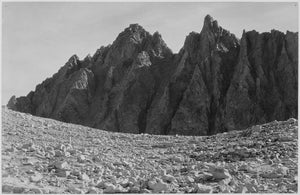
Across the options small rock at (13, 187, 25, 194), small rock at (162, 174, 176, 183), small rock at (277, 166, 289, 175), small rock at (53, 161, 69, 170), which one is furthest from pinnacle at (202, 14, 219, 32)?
small rock at (13, 187, 25, 194)

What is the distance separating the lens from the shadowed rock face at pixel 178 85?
11850 centimetres

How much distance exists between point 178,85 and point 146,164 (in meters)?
112

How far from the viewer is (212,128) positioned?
390 ft

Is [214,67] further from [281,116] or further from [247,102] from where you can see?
[281,116]

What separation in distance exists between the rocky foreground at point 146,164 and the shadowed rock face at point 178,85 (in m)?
98.3

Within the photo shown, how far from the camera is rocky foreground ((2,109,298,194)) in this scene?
416 inches

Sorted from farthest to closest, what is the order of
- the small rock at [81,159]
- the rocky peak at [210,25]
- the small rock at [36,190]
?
the rocky peak at [210,25]
the small rock at [81,159]
the small rock at [36,190]

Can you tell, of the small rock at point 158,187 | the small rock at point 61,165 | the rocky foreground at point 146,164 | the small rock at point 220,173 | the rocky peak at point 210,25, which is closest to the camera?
the small rock at point 158,187

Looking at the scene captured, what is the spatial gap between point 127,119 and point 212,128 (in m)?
23.4

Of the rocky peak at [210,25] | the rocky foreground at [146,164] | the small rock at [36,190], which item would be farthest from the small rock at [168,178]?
the rocky peak at [210,25]

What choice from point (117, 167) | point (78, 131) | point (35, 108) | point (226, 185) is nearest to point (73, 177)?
point (117, 167)

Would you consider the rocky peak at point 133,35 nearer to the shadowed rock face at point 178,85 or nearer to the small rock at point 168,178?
the shadowed rock face at point 178,85

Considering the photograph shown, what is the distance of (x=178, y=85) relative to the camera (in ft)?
414

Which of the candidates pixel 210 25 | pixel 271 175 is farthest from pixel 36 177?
pixel 210 25
